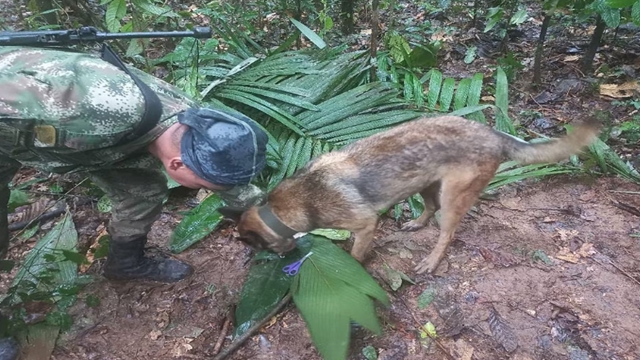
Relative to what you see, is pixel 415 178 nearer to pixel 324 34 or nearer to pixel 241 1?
pixel 324 34

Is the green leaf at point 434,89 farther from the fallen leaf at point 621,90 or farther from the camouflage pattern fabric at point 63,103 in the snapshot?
the camouflage pattern fabric at point 63,103

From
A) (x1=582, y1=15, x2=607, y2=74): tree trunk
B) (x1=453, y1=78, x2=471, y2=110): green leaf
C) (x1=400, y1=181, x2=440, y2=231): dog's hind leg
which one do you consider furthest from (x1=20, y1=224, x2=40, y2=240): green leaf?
(x1=582, y1=15, x2=607, y2=74): tree trunk

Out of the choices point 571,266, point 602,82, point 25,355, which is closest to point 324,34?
point 602,82

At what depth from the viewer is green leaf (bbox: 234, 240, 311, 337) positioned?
3.21 meters

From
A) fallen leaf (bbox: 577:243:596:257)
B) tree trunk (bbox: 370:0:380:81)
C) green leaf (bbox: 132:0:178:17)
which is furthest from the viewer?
tree trunk (bbox: 370:0:380:81)

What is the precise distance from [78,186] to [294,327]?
8.96 feet

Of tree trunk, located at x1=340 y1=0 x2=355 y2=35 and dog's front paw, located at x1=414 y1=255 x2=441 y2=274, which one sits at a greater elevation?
tree trunk, located at x1=340 y1=0 x2=355 y2=35

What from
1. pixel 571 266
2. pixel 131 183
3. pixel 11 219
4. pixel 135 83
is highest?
pixel 135 83

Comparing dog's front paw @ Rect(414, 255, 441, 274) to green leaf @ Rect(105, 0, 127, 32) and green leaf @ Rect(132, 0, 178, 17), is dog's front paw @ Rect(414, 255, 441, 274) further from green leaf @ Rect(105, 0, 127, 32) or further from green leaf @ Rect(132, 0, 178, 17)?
green leaf @ Rect(105, 0, 127, 32)

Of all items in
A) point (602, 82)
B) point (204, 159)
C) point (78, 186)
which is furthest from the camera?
point (602, 82)

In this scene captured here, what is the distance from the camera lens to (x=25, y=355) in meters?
3.07

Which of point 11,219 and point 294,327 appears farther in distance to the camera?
point 11,219

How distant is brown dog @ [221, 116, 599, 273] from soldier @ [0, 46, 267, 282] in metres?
0.66

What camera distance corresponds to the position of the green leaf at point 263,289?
3.21m
